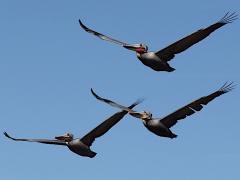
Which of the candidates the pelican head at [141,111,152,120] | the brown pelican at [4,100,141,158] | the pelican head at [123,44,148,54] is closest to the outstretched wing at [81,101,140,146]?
the brown pelican at [4,100,141,158]

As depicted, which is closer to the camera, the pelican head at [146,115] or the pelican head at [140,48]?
the pelican head at [140,48]

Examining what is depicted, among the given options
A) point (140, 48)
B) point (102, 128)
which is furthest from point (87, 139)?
point (140, 48)

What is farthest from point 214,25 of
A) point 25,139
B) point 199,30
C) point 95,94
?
point 25,139

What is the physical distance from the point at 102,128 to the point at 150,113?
4.73 meters

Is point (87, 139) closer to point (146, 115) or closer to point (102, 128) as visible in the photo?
point (102, 128)

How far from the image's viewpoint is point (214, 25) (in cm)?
7888

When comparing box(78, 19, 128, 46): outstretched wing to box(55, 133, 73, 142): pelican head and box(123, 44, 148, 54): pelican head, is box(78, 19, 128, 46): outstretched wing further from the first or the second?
box(55, 133, 73, 142): pelican head

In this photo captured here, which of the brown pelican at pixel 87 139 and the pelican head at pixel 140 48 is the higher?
the pelican head at pixel 140 48

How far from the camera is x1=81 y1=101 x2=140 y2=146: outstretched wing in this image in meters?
83.4

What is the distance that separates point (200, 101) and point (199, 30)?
19.5ft

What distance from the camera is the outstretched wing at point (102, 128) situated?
3285 inches

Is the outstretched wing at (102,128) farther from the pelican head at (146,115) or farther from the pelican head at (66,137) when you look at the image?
the pelican head at (146,115)

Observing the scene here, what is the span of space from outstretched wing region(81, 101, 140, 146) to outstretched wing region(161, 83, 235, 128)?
13.0 feet

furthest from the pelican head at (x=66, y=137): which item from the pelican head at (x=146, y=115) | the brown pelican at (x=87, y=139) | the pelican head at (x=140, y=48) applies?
the pelican head at (x=140, y=48)
